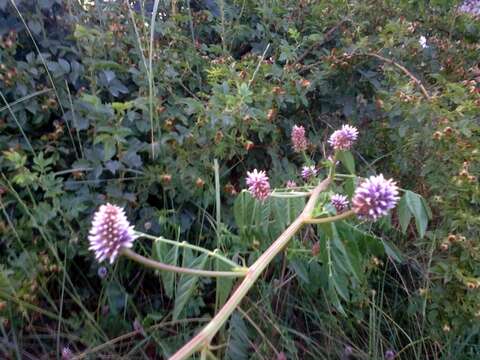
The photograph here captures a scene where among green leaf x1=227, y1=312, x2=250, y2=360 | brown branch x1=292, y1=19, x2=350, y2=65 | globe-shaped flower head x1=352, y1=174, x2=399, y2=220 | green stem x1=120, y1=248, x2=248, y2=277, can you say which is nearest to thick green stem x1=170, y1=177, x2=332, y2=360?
green stem x1=120, y1=248, x2=248, y2=277

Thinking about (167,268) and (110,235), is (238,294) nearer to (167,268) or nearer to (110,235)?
(167,268)

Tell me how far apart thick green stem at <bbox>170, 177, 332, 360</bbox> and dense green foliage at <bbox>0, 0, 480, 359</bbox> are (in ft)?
0.56

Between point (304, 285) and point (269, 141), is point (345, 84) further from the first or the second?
point (304, 285)

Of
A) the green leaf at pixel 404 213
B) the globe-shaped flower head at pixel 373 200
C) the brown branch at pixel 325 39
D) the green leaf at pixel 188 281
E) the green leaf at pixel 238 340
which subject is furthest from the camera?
the brown branch at pixel 325 39

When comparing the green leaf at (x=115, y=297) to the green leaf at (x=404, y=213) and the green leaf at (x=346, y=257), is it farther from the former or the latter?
the green leaf at (x=404, y=213)

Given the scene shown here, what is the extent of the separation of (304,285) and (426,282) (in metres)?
0.39

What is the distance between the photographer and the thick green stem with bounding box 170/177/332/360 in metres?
0.89

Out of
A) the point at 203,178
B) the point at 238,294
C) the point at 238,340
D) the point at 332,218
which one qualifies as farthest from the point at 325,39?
the point at 238,294

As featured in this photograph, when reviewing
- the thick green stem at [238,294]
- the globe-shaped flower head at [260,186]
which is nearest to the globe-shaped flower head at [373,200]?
the thick green stem at [238,294]

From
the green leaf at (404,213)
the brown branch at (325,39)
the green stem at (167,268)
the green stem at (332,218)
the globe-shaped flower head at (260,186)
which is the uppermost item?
the brown branch at (325,39)

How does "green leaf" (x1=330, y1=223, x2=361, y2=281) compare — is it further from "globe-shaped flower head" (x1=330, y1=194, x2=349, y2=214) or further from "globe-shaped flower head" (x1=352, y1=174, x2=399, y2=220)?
"globe-shaped flower head" (x1=352, y1=174, x2=399, y2=220)

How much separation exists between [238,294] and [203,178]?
80cm

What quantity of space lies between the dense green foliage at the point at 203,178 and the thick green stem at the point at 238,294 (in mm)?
169

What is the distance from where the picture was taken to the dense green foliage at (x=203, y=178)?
1.61m
